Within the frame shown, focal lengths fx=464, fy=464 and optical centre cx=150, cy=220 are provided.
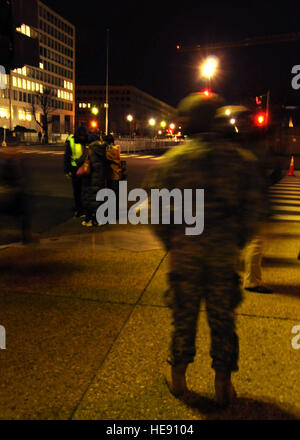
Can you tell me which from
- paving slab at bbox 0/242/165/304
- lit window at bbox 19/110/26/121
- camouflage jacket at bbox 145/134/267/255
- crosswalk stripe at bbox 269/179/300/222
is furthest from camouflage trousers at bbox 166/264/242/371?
lit window at bbox 19/110/26/121

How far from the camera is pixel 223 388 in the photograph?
2898mm

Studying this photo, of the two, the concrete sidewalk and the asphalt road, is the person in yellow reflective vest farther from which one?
the concrete sidewalk

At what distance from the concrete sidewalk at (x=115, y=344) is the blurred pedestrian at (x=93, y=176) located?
2400 millimetres

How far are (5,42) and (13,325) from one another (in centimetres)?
313

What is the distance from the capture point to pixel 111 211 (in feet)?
32.7

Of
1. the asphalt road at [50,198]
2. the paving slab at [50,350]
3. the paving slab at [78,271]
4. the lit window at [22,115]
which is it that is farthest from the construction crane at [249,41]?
the paving slab at [50,350]

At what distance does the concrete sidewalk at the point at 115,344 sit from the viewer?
9.56ft

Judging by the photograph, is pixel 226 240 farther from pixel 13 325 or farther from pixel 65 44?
pixel 65 44

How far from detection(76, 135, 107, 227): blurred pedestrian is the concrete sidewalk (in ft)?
7.87

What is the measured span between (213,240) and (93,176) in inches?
236

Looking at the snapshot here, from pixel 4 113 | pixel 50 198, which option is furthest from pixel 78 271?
pixel 4 113

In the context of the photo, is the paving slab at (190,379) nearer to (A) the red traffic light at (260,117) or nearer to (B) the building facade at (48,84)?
(A) the red traffic light at (260,117)

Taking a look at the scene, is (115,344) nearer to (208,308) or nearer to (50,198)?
(208,308)
